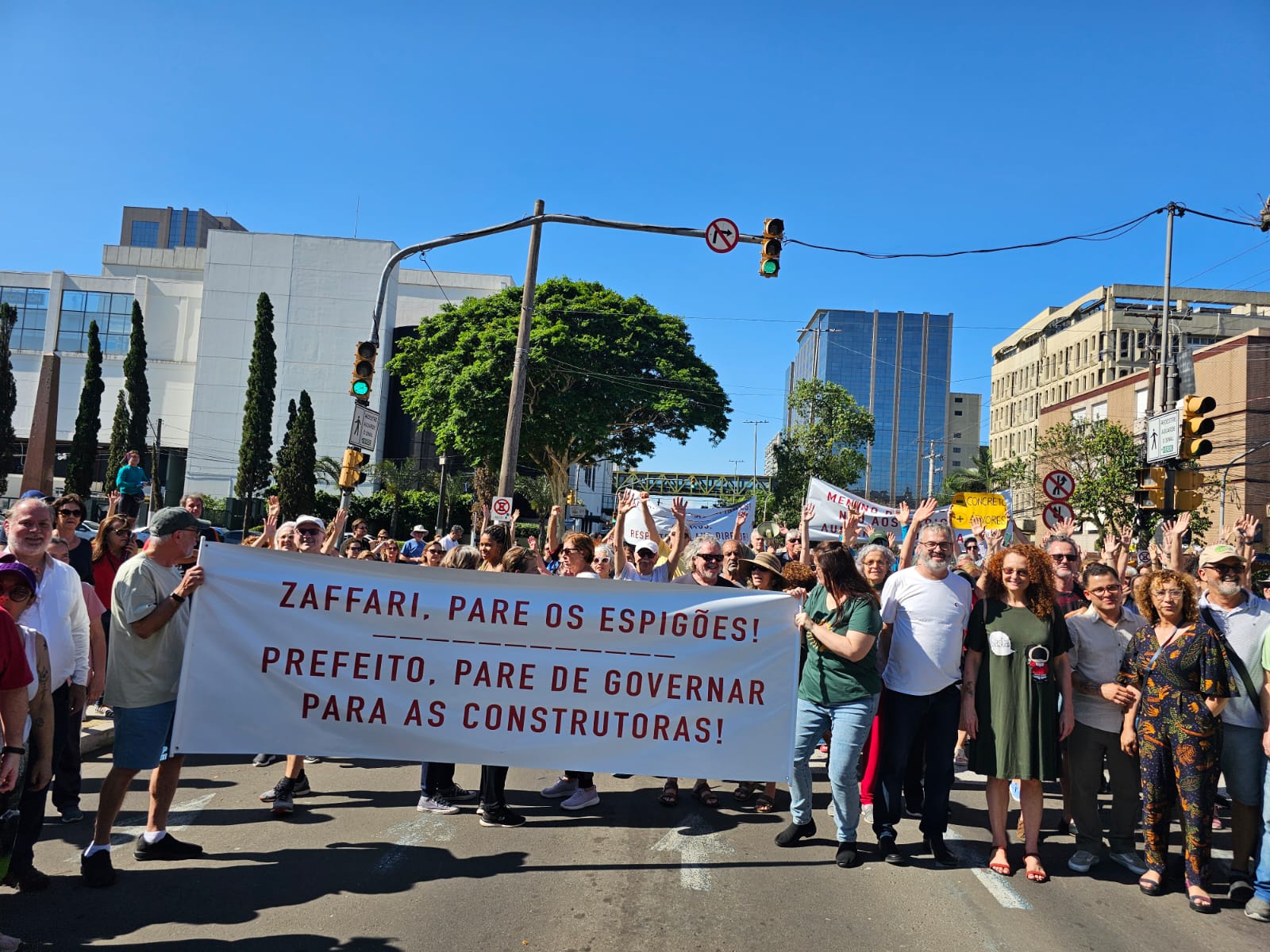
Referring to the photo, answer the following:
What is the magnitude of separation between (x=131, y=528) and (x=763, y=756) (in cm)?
592

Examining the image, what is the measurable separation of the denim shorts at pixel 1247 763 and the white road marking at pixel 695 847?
288cm

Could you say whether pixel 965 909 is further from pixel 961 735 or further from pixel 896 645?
pixel 961 735

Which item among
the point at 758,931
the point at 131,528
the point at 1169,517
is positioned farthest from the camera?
the point at 1169,517

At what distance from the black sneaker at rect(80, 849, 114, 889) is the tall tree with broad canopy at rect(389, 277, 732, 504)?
30.8 m

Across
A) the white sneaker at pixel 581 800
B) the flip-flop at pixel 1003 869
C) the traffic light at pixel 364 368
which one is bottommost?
the white sneaker at pixel 581 800

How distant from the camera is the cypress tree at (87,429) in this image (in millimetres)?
49125

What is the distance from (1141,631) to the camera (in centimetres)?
575

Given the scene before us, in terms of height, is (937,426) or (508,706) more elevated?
(937,426)

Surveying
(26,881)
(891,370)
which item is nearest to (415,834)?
(26,881)

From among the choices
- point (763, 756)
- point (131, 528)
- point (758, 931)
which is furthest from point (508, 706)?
point (131, 528)

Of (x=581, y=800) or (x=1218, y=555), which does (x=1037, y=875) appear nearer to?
(x=1218, y=555)

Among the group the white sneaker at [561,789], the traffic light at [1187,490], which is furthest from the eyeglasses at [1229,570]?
the traffic light at [1187,490]

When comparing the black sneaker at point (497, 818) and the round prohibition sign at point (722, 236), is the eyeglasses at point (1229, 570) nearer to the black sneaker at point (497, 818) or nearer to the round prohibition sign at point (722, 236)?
the black sneaker at point (497, 818)

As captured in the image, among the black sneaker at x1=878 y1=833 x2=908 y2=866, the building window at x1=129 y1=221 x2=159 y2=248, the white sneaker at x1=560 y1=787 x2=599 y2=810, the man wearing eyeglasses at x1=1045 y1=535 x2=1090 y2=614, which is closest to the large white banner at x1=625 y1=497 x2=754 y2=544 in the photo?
the man wearing eyeglasses at x1=1045 y1=535 x2=1090 y2=614
